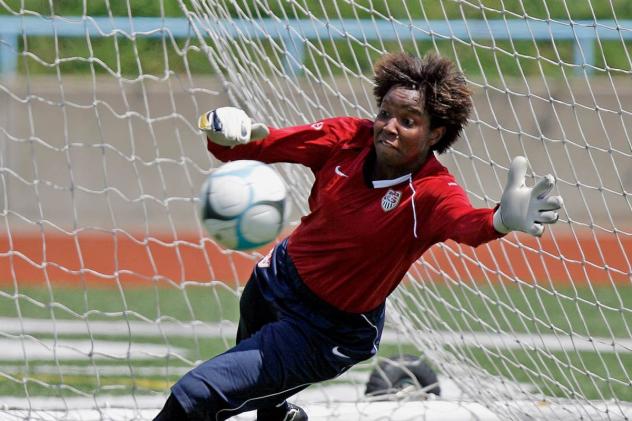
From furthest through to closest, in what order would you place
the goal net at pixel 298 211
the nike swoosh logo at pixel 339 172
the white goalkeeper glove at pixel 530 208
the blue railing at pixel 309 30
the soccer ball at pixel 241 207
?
the blue railing at pixel 309 30
the goal net at pixel 298 211
the nike swoosh logo at pixel 339 172
the soccer ball at pixel 241 207
the white goalkeeper glove at pixel 530 208

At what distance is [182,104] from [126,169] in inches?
30.3

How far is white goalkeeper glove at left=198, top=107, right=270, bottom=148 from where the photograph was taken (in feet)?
12.3

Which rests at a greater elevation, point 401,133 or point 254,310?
point 401,133

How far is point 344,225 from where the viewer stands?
3.85 meters

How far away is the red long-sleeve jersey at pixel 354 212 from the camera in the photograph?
3723mm

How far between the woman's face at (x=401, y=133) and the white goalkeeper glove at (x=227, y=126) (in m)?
0.44

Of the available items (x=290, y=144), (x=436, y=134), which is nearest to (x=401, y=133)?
(x=436, y=134)

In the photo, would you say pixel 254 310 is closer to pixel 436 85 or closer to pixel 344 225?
pixel 344 225

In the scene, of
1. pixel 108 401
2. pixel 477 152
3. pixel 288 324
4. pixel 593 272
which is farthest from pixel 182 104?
pixel 288 324

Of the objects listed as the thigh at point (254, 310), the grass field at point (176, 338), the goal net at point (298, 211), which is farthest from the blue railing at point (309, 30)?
the thigh at point (254, 310)

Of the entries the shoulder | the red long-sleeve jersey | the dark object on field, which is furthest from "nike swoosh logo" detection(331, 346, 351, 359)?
the dark object on field

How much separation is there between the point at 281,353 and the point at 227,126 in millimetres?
780

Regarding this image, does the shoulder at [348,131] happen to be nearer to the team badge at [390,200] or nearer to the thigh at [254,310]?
the team badge at [390,200]

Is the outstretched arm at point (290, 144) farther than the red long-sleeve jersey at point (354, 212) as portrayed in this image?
Yes
